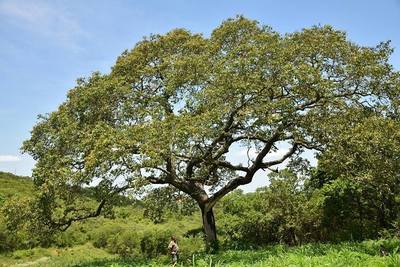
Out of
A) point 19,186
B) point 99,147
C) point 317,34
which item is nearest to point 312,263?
point 99,147

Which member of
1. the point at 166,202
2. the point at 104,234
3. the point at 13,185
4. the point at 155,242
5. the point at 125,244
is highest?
the point at 13,185

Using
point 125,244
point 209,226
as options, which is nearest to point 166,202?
point 209,226

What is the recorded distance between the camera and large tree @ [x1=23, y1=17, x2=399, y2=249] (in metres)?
17.9

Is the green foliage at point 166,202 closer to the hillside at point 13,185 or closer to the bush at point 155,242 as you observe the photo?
the bush at point 155,242

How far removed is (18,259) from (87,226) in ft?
41.6

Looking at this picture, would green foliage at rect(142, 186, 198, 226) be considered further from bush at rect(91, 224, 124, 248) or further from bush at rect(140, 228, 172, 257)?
bush at rect(91, 224, 124, 248)

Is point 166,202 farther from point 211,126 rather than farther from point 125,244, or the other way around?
point 125,244

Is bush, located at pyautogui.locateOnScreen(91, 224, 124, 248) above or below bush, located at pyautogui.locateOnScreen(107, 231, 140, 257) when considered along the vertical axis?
above

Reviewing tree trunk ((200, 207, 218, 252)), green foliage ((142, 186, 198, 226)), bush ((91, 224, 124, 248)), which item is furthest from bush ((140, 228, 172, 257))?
tree trunk ((200, 207, 218, 252))

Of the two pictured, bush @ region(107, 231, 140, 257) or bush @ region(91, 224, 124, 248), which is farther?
bush @ region(91, 224, 124, 248)

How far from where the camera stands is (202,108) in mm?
19359

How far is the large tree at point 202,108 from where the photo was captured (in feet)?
58.9

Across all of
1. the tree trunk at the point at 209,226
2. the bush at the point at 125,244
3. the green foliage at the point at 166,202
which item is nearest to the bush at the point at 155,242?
the bush at the point at 125,244

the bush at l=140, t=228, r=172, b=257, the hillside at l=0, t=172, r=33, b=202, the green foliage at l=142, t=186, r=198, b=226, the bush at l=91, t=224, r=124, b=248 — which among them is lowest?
the bush at l=140, t=228, r=172, b=257
